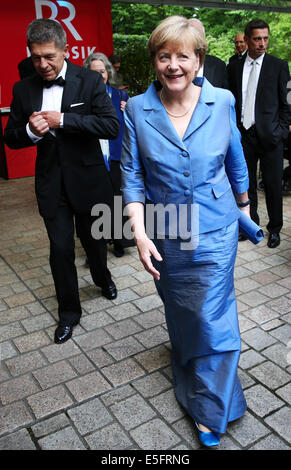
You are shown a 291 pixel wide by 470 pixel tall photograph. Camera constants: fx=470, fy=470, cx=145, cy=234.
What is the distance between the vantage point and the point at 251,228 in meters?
2.50

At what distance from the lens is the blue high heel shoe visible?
93.1 inches

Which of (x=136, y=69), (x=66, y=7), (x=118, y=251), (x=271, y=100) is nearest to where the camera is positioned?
(x=271, y=100)

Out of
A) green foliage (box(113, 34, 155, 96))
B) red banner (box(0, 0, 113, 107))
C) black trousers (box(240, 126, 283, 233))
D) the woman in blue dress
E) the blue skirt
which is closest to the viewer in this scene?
the woman in blue dress

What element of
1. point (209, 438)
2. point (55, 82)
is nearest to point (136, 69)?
point (55, 82)

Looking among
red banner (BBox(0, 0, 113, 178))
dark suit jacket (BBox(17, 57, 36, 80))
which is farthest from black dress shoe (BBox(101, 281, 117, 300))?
red banner (BBox(0, 0, 113, 178))

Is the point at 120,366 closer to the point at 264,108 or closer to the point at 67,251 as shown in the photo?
the point at 67,251

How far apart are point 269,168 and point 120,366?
9.88 ft

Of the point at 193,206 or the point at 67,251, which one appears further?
the point at 67,251

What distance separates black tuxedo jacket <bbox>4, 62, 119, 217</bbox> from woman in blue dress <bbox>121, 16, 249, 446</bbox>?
0.95m

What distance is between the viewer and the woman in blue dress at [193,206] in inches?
86.7

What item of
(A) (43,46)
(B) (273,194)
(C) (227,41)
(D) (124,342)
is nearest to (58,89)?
(A) (43,46)

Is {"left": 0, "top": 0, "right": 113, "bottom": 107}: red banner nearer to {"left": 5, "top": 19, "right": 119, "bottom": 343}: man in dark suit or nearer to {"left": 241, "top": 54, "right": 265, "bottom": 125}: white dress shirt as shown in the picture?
{"left": 241, "top": 54, "right": 265, "bottom": 125}: white dress shirt

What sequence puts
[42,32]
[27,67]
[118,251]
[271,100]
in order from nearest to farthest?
[42,32], [271,100], [118,251], [27,67]
